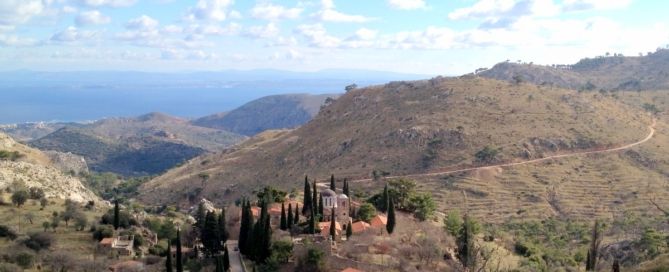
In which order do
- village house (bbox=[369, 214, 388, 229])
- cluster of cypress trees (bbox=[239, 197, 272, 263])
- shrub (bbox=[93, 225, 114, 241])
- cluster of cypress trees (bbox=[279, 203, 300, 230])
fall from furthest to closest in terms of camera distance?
shrub (bbox=[93, 225, 114, 241])
village house (bbox=[369, 214, 388, 229])
cluster of cypress trees (bbox=[279, 203, 300, 230])
cluster of cypress trees (bbox=[239, 197, 272, 263])

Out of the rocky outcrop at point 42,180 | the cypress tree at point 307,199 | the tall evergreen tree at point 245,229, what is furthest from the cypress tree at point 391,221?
the rocky outcrop at point 42,180

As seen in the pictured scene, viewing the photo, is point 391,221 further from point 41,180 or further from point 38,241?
point 41,180

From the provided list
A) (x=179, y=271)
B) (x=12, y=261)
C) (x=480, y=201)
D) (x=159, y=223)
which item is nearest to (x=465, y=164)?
(x=480, y=201)

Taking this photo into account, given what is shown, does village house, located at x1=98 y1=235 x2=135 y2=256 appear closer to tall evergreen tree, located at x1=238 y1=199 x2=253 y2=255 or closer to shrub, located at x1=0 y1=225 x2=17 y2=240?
shrub, located at x1=0 y1=225 x2=17 y2=240

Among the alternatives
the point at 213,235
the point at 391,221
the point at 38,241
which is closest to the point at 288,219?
the point at 213,235

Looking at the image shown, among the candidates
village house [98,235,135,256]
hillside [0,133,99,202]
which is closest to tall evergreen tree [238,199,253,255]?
village house [98,235,135,256]

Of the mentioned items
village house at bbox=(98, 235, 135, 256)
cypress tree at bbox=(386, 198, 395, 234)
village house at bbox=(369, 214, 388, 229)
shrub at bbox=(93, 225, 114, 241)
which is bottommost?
village house at bbox=(98, 235, 135, 256)

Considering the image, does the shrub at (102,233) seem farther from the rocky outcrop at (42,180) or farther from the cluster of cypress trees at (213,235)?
the rocky outcrop at (42,180)
